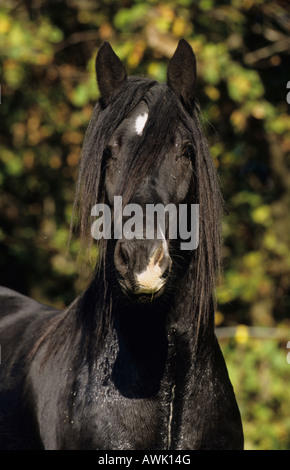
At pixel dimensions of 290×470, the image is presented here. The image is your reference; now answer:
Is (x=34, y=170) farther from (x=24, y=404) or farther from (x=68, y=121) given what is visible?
(x=24, y=404)

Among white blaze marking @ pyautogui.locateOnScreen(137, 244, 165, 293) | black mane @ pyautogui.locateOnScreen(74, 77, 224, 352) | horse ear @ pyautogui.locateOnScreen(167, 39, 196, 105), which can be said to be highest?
horse ear @ pyautogui.locateOnScreen(167, 39, 196, 105)

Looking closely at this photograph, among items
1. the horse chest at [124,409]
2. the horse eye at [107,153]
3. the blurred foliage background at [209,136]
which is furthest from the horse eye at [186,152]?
the blurred foliage background at [209,136]

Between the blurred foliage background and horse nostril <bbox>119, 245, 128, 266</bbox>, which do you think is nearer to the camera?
horse nostril <bbox>119, 245, 128, 266</bbox>

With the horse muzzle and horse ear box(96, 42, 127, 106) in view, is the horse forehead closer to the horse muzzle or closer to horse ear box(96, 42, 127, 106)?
horse ear box(96, 42, 127, 106)

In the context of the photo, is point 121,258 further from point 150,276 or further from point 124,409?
point 124,409

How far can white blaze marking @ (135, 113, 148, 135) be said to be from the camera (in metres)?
2.64

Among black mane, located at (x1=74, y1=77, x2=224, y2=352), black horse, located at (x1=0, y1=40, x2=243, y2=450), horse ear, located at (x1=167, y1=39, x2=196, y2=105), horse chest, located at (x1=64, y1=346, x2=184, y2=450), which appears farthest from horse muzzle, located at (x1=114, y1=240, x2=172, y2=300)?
horse ear, located at (x1=167, y1=39, x2=196, y2=105)

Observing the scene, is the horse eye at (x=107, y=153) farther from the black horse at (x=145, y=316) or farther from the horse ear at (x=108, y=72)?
the horse ear at (x=108, y=72)

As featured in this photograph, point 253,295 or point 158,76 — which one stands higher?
point 158,76

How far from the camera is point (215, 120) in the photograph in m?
7.83

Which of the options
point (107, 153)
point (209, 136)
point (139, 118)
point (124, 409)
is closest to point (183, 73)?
point (139, 118)

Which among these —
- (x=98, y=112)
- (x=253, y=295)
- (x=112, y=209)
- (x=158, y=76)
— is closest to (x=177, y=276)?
(x=112, y=209)

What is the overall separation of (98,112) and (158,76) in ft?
12.1

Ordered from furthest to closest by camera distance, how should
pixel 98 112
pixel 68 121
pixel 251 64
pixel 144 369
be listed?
pixel 68 121 → pixel 251 64 → pixel 98 112 → pixel 144 369
